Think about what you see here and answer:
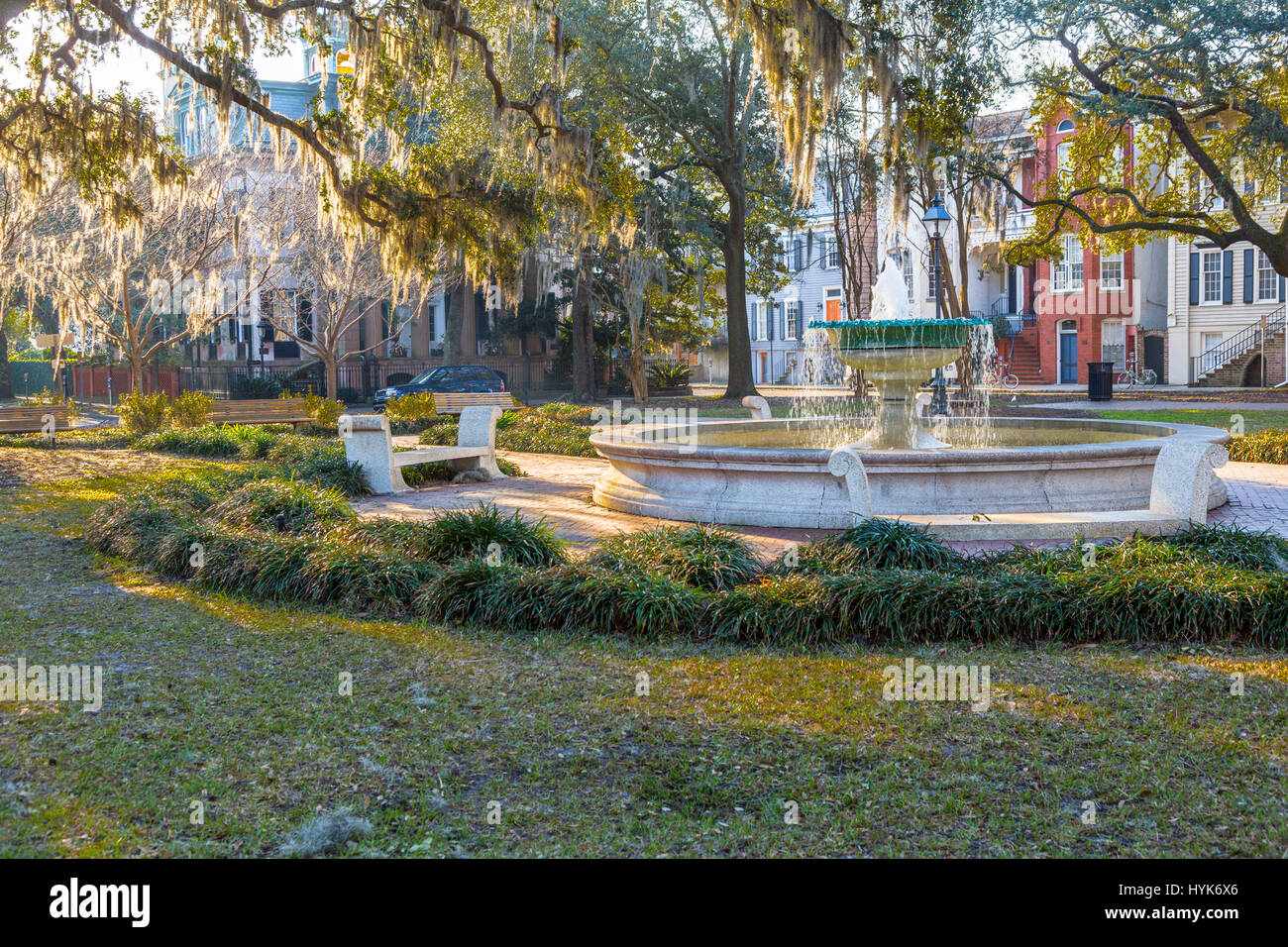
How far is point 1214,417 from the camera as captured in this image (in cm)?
2162

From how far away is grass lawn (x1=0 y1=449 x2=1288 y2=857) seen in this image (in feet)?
12.6

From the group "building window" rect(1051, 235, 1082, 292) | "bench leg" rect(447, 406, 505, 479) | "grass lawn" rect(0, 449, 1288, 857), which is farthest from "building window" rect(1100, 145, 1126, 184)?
"grass lawn" rect(0, 449, 1288, 857)

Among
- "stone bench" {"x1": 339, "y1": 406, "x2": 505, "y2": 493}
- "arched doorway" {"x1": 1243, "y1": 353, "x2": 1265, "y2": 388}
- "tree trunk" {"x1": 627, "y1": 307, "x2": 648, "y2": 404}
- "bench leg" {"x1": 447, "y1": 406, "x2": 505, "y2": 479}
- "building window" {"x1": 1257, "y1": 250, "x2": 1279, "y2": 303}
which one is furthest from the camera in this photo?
"building window" {"x1": 1257, "y1": 250, "x2": 1279, "y2": 303}

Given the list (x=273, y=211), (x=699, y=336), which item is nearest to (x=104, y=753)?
(x=273, y=211)

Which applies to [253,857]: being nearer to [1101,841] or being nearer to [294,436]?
[1101,841]

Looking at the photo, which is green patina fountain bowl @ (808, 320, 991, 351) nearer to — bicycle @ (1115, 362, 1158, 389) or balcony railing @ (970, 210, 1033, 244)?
bicycle @ (1115, 362, 1158, 389)

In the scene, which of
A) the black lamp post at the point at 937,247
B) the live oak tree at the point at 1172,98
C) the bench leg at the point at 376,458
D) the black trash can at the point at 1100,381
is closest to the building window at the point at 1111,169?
the live oak tree at the point at 1172,98

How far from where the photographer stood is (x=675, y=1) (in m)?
27.3

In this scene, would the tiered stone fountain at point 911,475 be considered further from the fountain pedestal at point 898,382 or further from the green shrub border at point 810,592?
the green shrub border at point 810,592

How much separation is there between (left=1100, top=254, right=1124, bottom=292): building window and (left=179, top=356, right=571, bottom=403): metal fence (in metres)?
20.4

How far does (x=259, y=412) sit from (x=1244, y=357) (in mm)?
31025

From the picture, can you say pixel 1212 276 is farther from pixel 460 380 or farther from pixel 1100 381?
pixel 460 380

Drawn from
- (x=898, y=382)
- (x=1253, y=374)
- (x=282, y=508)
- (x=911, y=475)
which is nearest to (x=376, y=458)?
(x=282, y=508)

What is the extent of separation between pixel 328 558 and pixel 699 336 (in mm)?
29607
